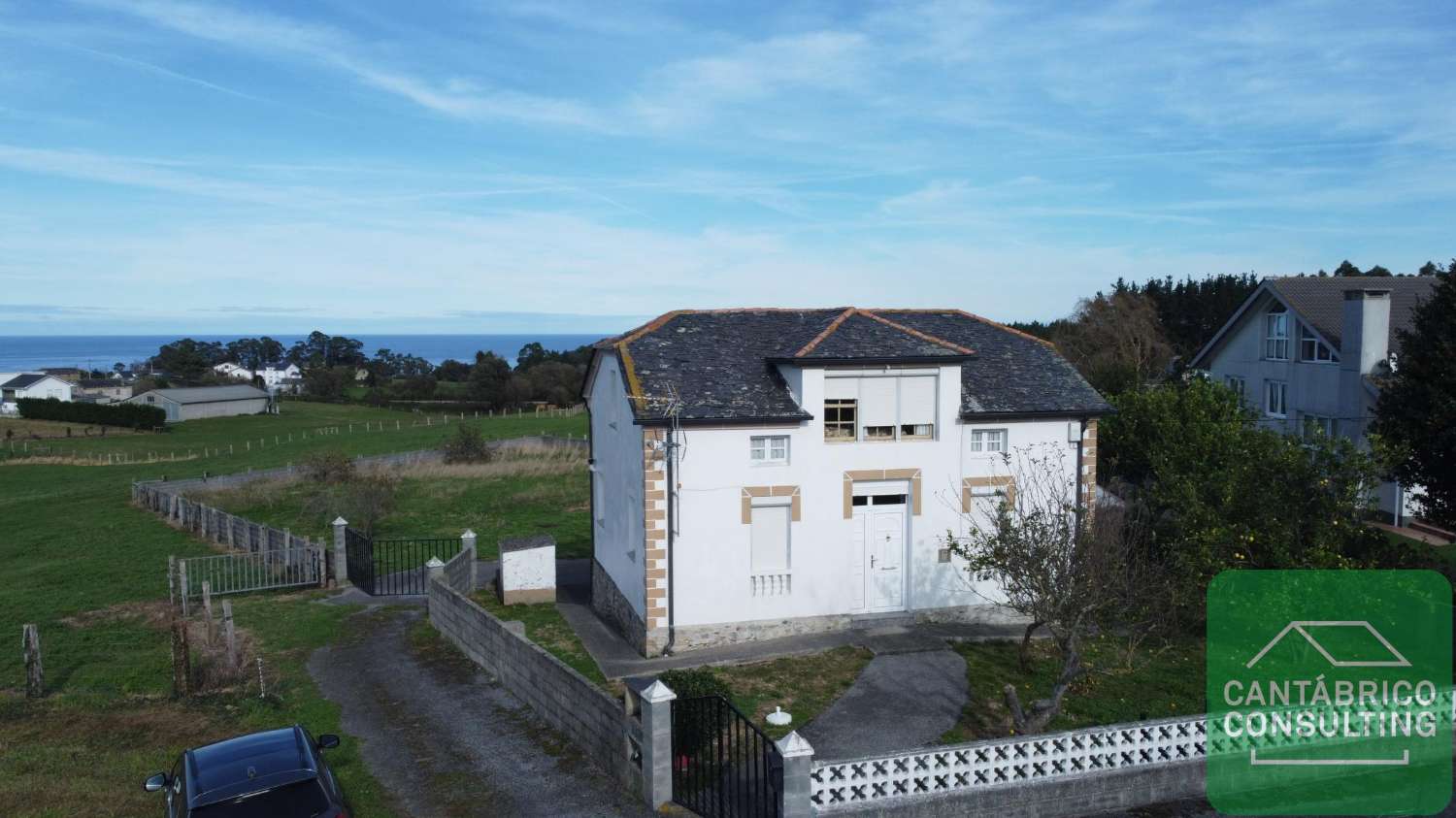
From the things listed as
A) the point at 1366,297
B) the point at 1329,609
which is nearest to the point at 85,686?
the point at 1329,609

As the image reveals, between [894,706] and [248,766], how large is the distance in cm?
981

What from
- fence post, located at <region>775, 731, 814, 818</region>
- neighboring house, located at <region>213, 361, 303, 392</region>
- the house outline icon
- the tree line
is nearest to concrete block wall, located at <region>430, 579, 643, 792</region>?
fence post, located at <region>775, 731, 814, 818</region>

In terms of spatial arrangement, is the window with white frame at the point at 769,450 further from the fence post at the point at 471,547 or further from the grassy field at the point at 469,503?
the grassy field at the point at 469,503

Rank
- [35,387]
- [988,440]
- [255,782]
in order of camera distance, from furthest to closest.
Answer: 1. [35,387]
2. [988,440]
3. [255,782]

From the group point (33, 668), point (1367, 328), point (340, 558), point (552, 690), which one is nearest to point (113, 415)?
point (340, 558)

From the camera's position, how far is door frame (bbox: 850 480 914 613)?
65.3ft

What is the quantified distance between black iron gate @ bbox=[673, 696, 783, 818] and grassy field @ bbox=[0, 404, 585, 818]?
3.73 metres

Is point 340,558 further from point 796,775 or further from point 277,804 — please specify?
point 796,775

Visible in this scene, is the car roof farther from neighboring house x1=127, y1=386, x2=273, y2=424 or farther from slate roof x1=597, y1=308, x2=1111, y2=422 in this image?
neighboring house x1=127, y1=386, x2=273, y2=424

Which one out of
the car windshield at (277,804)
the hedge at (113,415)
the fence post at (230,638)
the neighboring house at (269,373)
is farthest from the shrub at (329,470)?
the neighboring house at (269,373)

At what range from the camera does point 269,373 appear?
167 meters

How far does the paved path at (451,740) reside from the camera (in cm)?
1196

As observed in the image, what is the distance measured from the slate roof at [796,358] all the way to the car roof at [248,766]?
9.14 metres

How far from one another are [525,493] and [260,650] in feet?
68.2
